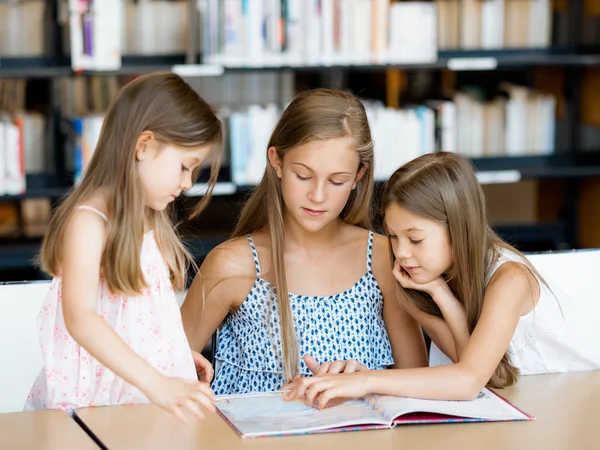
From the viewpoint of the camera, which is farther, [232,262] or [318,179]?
[232,262]

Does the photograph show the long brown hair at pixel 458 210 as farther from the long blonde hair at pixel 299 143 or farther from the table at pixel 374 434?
the table at pixel 374 434

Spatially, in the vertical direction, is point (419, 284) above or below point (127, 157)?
below

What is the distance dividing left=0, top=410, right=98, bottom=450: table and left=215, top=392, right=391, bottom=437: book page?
0.72 ft

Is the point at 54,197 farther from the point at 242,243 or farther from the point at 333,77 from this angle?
the point at 242,243

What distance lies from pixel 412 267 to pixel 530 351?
274 mm

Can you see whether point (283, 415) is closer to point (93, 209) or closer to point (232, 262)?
point (93, 209)

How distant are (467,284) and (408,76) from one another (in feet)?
8.13

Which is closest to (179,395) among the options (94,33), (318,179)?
(318,179)

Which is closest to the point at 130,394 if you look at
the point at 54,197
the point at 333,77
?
the point at 54,197

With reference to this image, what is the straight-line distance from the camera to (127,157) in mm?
1544

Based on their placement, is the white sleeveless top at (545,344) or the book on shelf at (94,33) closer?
the white sleeveless top at (545,344)

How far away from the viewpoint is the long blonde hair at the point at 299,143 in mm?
1900

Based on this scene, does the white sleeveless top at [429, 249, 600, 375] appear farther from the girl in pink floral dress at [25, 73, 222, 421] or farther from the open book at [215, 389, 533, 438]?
the girl in pink floral dress at [25, 73, 222, 421]

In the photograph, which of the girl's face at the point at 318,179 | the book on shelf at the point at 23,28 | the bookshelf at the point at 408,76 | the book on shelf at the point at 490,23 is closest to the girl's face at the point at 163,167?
the girl's face at the point at 318,179
